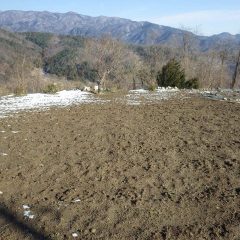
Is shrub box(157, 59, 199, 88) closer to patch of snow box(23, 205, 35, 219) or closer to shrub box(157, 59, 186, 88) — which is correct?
shrub box(157, 59, 186, 88)

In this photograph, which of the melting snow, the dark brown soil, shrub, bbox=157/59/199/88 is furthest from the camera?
shrub, bbox=157/59/199/88

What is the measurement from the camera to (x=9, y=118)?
35.9 feet

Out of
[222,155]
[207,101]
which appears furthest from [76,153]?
[207,101]

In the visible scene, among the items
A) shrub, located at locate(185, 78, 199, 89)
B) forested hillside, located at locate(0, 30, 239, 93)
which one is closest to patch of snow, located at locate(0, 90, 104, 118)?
forested hillside, located at locate(0, 30, 239, 93)

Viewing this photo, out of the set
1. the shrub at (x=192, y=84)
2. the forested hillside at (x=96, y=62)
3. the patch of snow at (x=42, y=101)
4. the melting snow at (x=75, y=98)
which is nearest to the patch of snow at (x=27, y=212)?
the patch of snow at (x=42, y=101)

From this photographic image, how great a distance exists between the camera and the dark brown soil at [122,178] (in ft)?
15.2

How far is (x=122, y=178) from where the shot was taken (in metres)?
6.12

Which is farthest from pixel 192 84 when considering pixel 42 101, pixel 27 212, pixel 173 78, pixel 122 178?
pixel 27 212

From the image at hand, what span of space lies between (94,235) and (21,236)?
0.84 m

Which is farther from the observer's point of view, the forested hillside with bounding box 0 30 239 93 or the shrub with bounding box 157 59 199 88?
the forested hillside with bounding box 0 30 239 93

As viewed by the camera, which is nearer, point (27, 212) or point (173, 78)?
point (27, 212)

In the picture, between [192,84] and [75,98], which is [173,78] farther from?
[75,98]

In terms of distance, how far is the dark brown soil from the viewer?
4.64 meters

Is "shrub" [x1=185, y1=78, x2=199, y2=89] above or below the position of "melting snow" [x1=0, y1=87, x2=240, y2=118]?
below
